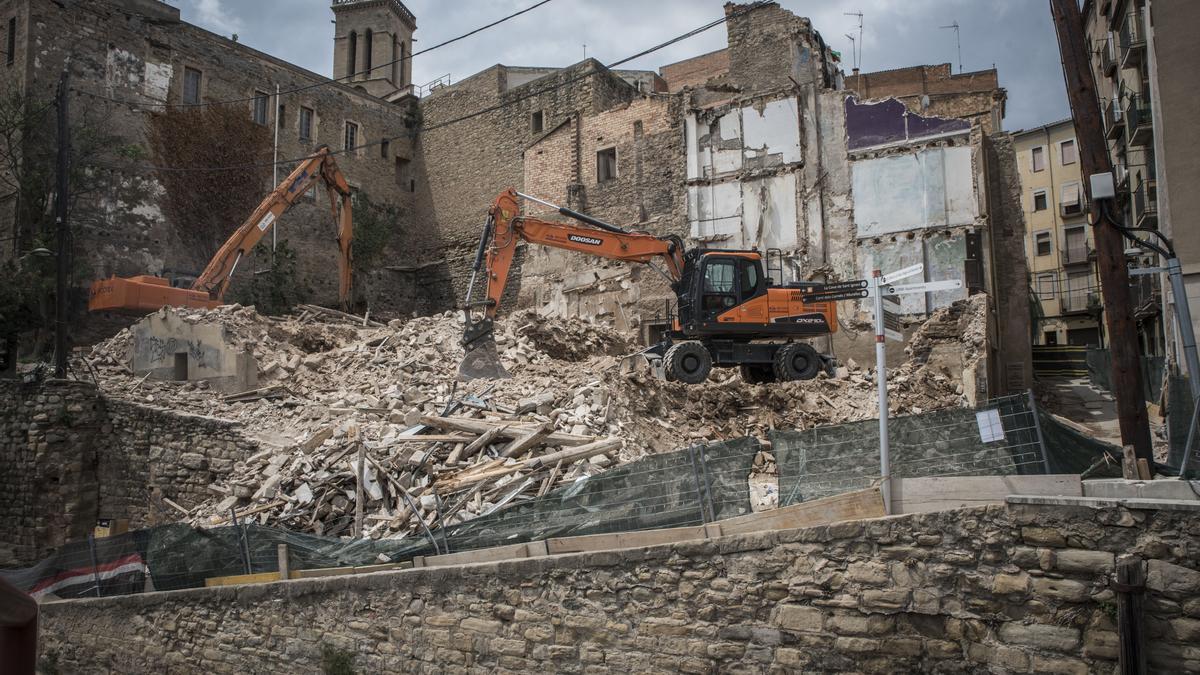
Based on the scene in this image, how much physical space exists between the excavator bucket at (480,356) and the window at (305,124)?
17917 millimetres

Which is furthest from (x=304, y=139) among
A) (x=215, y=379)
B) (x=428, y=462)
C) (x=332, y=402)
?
(x=428, y=462)

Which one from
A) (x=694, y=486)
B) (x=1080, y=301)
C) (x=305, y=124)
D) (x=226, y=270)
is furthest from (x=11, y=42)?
(x=1080, y=301)

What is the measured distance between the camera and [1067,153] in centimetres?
3447

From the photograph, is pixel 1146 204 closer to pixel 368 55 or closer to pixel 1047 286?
pixel 1047 286

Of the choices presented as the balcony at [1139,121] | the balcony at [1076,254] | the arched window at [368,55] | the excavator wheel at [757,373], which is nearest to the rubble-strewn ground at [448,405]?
the excavator wheel at [757,373]

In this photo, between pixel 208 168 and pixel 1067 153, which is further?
pixel 1067 153

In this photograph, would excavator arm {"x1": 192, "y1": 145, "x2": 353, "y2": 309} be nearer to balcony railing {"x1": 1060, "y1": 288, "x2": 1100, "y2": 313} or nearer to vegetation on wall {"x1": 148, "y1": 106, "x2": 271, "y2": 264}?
vegetation on wall {"x1": 148, "y1": 106, "x2": 271, "y2": 264}

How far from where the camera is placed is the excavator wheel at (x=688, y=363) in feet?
42.8

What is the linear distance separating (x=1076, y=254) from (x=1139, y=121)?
46.4 feet

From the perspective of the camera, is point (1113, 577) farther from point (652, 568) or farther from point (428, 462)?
point (428, 462)

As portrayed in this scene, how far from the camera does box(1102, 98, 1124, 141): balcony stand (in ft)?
77.3

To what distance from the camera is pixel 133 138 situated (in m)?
23.0

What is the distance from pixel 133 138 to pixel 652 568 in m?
23.1

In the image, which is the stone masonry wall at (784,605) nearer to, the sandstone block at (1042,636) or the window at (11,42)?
the sandstone block at (1042,636)
